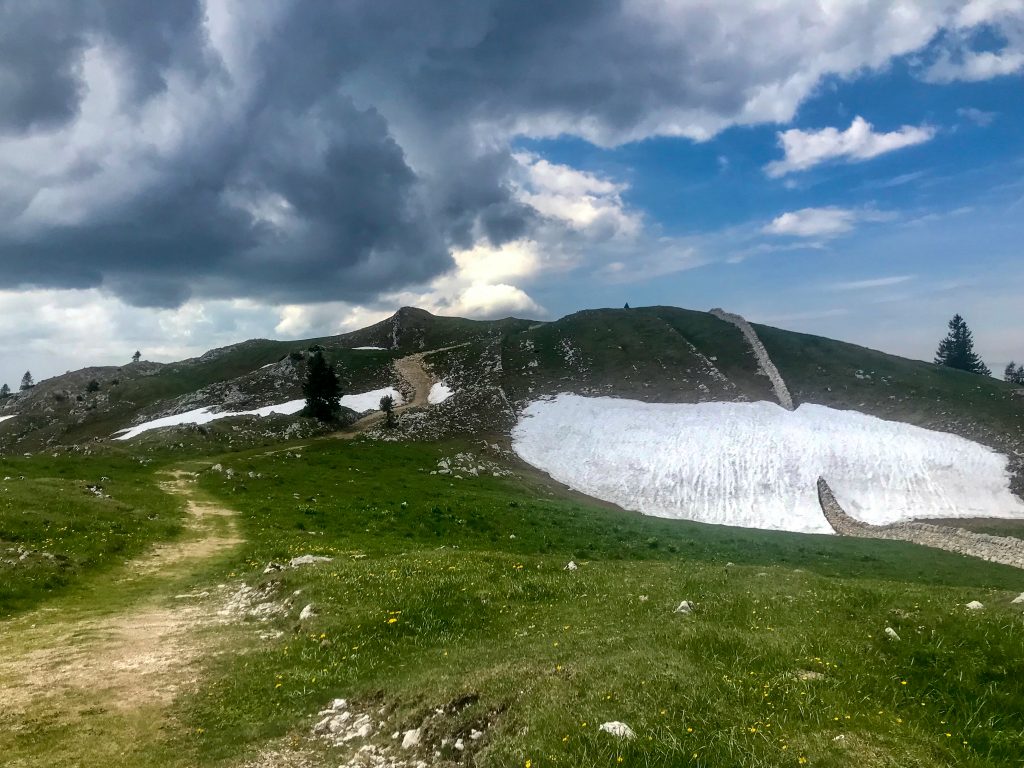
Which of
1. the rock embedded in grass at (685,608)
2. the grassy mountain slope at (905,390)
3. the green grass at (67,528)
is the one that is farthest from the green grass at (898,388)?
the green grass at (67,528)

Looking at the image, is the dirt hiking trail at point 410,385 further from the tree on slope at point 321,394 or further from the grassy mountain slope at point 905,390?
the grassy mountain slope at point 905,390

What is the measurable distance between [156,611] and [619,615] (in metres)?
13.1

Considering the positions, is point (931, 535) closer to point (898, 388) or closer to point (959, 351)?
point (898, 388)

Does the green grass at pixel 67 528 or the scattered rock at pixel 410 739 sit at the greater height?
the green grass at pixel 67 528

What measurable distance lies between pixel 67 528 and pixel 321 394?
159 ft

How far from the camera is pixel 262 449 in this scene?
188ft

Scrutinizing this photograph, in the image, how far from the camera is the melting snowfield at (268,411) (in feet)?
241

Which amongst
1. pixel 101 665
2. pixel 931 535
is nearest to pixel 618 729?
pixel 101 665

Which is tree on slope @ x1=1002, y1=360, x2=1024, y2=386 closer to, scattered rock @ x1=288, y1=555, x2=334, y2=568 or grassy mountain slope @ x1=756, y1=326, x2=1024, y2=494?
grassy mountain slope @ x1=756, y1=326, x2=1024, y2=494

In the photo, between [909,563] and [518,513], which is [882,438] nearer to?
[909,563]

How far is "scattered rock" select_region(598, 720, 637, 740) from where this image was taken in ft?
24.0

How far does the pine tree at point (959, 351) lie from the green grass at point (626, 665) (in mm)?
112582

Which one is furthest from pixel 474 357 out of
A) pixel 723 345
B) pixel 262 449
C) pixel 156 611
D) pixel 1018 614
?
pixel 1018 614

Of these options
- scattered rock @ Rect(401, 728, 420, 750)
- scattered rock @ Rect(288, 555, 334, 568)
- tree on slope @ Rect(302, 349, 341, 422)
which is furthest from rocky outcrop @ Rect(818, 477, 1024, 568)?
tree on slope @ Rect(302, 349, 341, 422)
